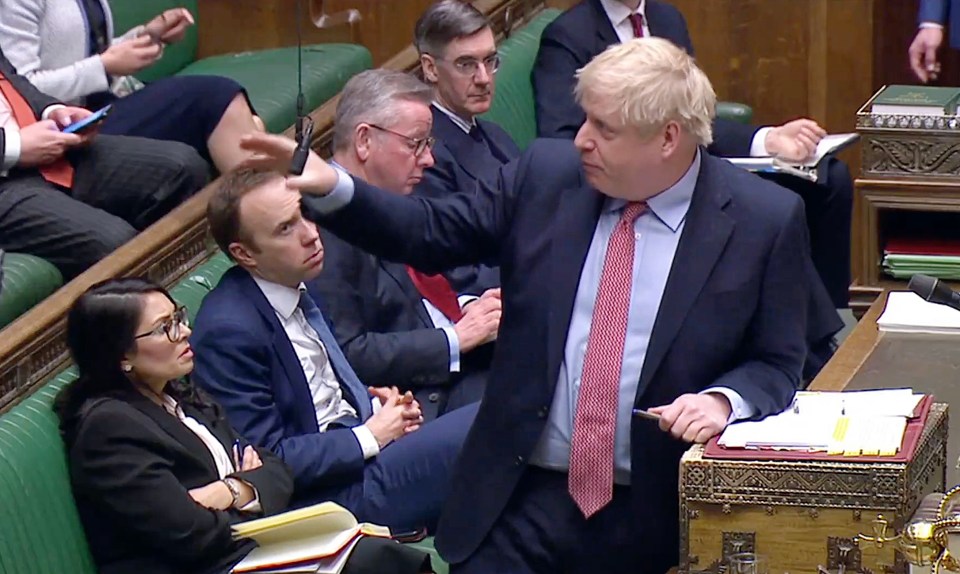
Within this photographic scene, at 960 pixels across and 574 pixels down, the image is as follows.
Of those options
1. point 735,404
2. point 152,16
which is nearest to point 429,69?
point 152,16

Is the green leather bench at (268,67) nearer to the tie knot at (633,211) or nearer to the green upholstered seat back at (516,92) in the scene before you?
the green upholstered seat back at (516,92)

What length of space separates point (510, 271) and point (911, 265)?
65.6 inches

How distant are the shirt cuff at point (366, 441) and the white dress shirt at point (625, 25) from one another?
1.96 meters

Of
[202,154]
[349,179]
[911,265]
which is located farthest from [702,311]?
[202,154]

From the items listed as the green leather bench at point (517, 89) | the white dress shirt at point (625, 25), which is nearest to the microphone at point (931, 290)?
the green leather bench at point (517, 89)

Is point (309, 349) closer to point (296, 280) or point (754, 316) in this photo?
point (296, 280)

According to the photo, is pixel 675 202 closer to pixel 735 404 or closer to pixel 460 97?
pixel 735 404

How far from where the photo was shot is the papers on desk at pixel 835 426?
8.22ft

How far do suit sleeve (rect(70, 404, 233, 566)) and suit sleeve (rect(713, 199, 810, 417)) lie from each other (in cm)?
83

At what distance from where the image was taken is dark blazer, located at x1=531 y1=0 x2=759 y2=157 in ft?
16.1

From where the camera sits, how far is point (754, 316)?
8.80ft

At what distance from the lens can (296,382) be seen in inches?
128

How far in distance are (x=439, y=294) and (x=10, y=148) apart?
0.91 meters

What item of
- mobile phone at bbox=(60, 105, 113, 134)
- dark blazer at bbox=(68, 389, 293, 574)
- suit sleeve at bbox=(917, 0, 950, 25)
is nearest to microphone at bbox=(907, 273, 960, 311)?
dark blazer at bbox=(68, 389, 293, 574)
